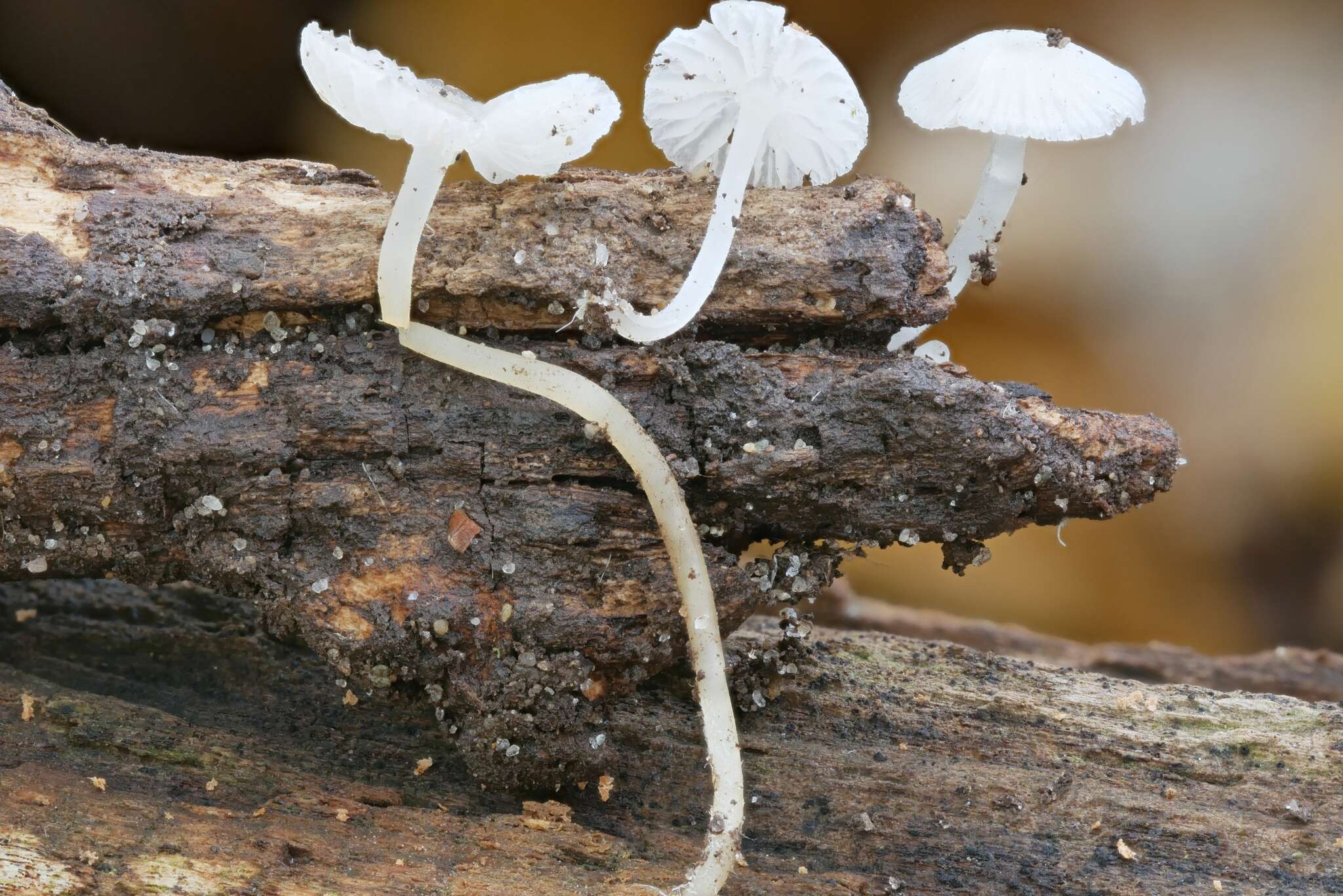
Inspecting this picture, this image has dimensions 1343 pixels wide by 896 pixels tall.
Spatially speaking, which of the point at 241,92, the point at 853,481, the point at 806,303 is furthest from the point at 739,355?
the point at 241,92

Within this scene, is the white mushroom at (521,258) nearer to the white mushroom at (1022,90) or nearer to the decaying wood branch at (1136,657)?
the white mushroom at (1022,90)

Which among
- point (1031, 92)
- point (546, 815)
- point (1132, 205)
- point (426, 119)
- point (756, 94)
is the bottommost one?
point (546, 815)

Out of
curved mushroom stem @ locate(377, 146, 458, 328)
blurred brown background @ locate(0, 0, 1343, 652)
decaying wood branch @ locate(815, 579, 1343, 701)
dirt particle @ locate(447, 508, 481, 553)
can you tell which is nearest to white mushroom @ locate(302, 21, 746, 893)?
curved mushroom stem @ locate(377, 146, 458, 328)

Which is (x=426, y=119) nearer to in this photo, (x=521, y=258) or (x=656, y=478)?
(x=521, y=258)

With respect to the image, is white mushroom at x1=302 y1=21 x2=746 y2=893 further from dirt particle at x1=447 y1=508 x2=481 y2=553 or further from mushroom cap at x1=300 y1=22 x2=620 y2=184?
dirt particle at x1=447 y1=508 x2=481 y2=553

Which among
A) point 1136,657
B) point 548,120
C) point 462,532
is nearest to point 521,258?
point 548,120

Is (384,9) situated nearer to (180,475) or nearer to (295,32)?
(295,32)
